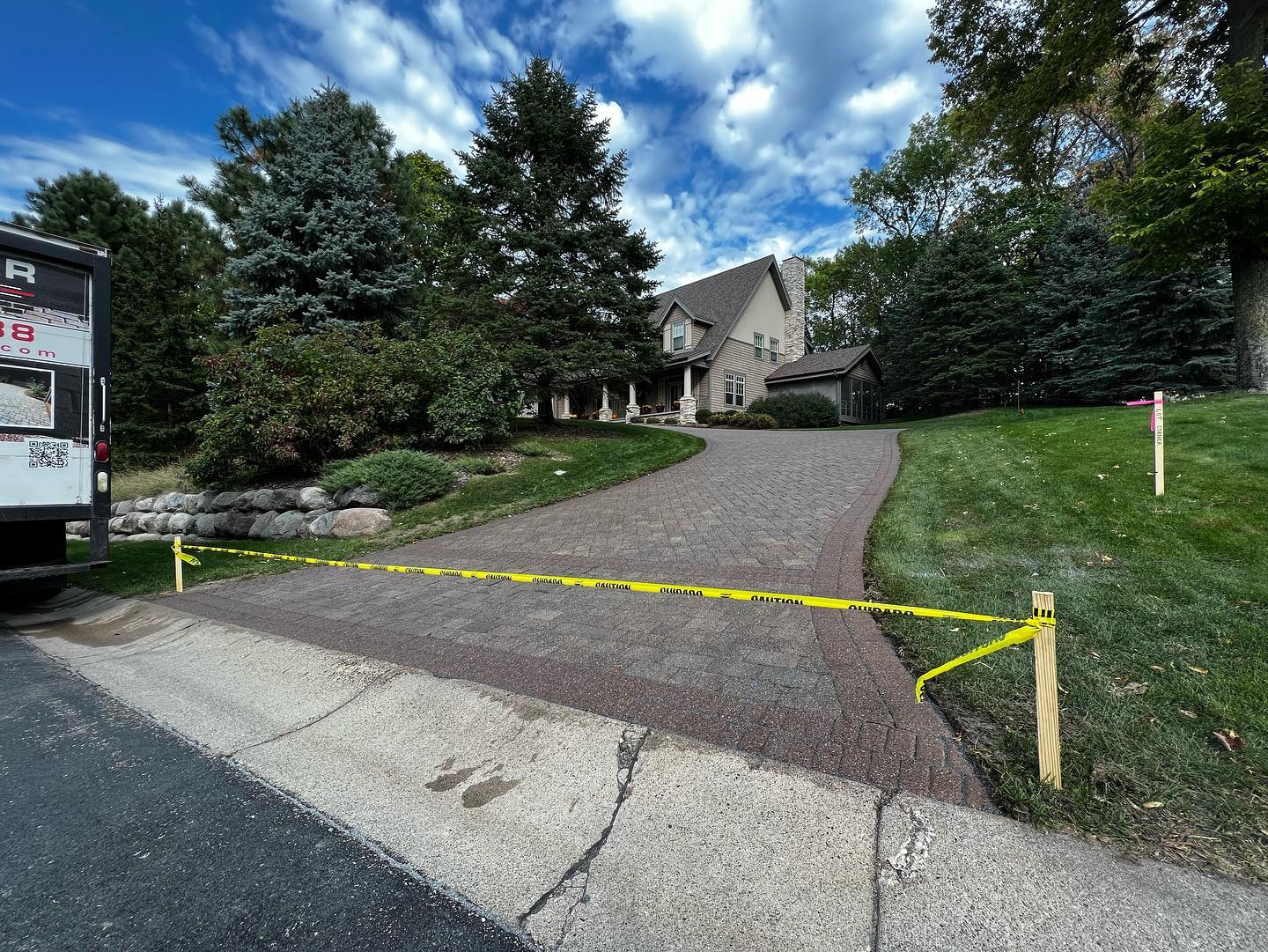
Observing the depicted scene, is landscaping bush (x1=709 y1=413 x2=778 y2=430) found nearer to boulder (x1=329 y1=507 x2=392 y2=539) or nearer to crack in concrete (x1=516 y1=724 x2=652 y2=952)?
boulder (x1=329 y1=507 x2=392 y2=539)

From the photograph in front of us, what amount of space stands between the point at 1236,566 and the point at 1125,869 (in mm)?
3908

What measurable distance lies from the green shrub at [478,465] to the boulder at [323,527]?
8.44 feet

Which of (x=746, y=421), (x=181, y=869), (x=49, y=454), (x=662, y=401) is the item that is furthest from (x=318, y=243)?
(x=662, y=401)

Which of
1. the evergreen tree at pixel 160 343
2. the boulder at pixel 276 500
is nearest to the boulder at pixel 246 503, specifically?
the boulder at pixel 276 500

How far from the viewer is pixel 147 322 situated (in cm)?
1773

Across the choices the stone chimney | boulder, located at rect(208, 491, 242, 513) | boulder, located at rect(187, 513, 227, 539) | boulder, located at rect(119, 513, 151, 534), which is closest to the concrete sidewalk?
boulder, located at rect(208, 491, 242, 513)

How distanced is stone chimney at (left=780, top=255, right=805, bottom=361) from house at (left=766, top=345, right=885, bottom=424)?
107 cm

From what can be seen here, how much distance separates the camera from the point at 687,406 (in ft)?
91.1

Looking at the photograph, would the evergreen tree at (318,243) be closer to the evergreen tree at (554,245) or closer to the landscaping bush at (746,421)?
the evergreen tree at (554,245)

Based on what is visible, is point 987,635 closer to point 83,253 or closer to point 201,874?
point 201,874

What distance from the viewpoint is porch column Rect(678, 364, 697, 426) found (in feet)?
90.7

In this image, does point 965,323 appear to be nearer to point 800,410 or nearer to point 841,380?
point 841,380

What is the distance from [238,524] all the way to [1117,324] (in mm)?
27936

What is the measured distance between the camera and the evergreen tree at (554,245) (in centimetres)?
1527
